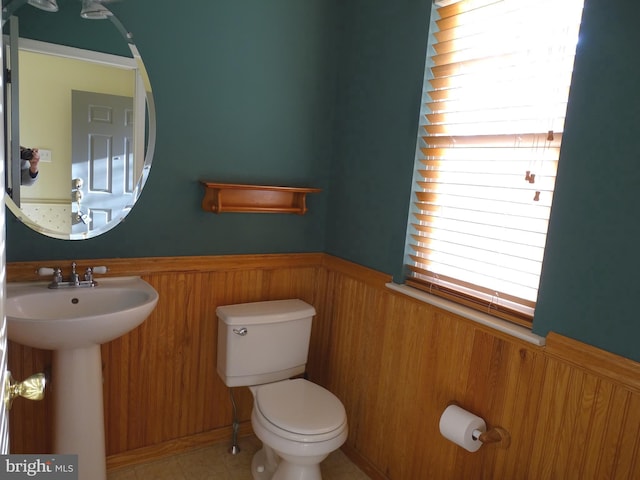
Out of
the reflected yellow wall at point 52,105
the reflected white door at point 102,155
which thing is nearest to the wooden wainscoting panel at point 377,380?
the reflected white door at point 102,155

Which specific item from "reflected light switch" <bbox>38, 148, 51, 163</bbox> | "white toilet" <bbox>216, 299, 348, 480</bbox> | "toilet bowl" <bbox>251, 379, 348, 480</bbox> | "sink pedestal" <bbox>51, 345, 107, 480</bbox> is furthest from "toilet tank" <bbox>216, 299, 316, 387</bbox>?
"reflected light switch" <bbox>38, 148, 51, 163</bbox>

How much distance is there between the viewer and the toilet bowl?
178 cm

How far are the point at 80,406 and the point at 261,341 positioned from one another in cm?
77

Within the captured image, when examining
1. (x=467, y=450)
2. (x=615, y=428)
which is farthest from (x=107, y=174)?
(x=615, y=428)

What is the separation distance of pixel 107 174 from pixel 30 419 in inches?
41.4

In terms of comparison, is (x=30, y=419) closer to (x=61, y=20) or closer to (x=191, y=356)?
(x=191, y=356)

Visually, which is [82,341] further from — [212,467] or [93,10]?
[93,10]

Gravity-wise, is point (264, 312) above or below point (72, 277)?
below

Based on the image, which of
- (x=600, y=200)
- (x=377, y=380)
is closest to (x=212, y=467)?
(x=377, y=380)

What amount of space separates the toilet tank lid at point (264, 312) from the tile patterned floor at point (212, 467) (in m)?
0.72

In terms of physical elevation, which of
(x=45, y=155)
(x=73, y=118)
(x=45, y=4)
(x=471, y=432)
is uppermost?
(x=45, y=4)

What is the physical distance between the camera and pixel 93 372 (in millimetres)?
1796

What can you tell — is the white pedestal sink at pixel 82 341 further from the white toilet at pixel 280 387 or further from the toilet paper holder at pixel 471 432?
the toilet paper holder at pixel 471 432

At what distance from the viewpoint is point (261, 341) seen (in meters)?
2.16
